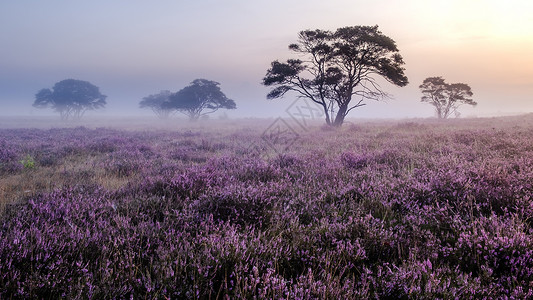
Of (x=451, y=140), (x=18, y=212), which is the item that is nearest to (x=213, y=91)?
(x=451, y=140)

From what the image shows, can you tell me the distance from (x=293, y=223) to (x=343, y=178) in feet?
7.93

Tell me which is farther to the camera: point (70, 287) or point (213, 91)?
point (213, 91)

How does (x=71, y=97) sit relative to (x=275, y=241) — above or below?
above

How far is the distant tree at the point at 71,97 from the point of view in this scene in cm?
6756

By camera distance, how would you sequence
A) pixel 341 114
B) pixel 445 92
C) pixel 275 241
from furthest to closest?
1. pixel 445 92
2. pixel 341 114
3. pixel 275 241

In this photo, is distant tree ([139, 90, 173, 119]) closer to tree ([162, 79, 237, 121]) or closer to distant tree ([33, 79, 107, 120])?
distant tree ([33, 79, 107, 120])

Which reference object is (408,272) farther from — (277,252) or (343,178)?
(343,178)

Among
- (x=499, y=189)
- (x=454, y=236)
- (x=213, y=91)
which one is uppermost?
(x=213, y=91)

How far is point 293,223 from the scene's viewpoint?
270 centimetres

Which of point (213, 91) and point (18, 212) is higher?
point (213, 91)

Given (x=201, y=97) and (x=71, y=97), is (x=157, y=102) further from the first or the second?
(x=201, y=97)

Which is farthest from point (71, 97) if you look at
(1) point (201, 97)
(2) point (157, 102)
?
(1) point (201, 97)

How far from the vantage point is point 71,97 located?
67.5 metres

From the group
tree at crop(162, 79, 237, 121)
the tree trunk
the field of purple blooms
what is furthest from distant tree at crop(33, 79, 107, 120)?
the field of purple blooms
